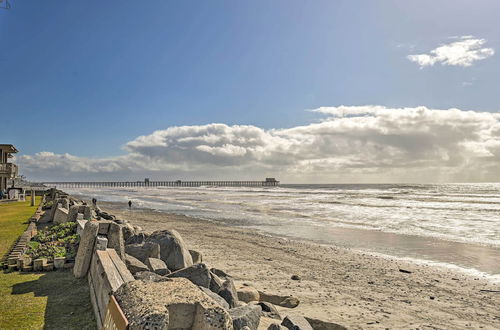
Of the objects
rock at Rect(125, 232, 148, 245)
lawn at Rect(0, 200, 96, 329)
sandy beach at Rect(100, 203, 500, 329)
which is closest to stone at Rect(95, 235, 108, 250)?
lawn at Rect(0, 200, 96, 329)

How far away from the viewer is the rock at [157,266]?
7047mm

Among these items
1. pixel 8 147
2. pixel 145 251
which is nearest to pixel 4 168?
pixel 8 147

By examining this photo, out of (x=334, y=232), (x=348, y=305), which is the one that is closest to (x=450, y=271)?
(x=348, y=305)

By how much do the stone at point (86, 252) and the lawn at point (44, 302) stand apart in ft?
0.66

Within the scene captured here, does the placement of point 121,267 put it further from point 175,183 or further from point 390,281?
point 175,183

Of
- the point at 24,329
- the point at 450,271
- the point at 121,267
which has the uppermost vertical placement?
the point at 121,267

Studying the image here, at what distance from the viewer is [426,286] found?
9305mm

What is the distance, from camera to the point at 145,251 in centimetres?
830

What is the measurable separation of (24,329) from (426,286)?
880 centimetres

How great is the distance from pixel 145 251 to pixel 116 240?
0.74 metres

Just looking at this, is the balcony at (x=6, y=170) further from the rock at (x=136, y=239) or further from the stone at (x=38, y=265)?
the stone at (x=38, y=265)

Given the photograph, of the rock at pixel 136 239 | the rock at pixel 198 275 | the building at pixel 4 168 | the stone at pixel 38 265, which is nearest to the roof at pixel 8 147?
the building at pixel 4 168

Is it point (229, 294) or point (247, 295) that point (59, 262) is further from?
point (229, 294)

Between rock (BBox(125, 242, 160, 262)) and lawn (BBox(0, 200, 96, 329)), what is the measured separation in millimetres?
1306
